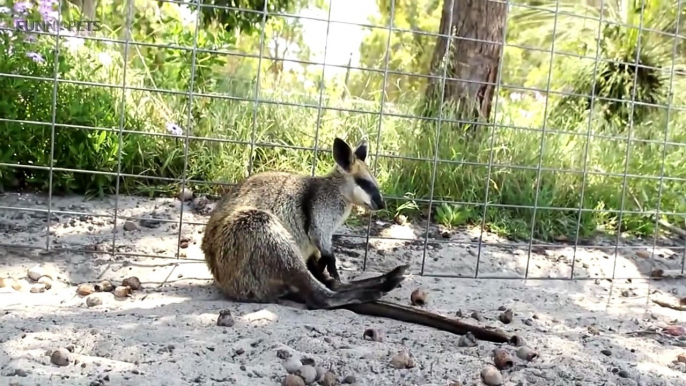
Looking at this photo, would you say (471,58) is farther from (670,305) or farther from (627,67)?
(670,305)

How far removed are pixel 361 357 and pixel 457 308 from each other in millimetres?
1270

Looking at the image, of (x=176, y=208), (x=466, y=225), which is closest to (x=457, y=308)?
(x=466, y=225)

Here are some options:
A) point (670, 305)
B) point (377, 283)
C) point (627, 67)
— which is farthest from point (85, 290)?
point (627, 67)

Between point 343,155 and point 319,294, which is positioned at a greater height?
point 343,155

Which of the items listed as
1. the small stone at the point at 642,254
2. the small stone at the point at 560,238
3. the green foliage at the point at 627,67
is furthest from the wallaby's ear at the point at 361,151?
the green foliage at the point at 627,67

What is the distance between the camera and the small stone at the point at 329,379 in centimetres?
327

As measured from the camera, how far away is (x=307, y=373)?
3.28 meters

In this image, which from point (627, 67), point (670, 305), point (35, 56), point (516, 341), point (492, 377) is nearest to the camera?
point (492, 377)

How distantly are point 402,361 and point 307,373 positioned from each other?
457 mm

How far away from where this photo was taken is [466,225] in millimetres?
6312

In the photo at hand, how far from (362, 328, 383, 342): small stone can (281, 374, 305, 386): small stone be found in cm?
67

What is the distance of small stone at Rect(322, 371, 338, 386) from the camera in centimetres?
327

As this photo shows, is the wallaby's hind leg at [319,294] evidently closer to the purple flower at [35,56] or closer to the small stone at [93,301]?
the small stone at [93,301]

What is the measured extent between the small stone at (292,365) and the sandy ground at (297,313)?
0.02 m
